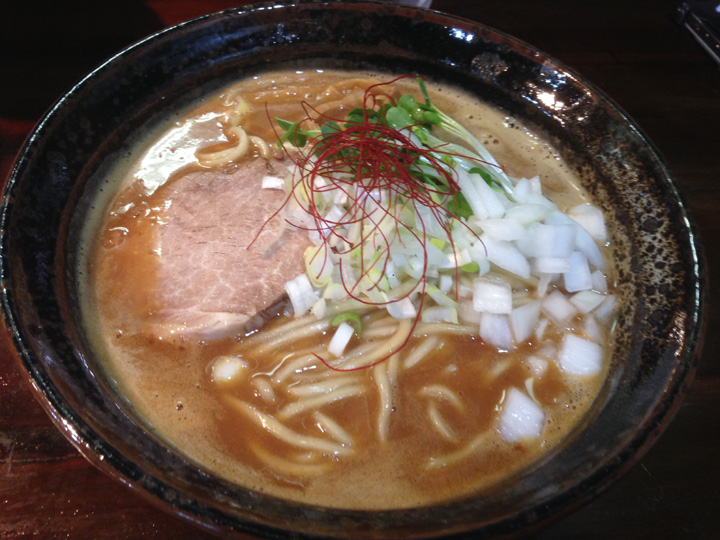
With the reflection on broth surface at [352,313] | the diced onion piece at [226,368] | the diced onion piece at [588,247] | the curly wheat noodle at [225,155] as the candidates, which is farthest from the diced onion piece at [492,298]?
the curly wheat noodle at [225,155]

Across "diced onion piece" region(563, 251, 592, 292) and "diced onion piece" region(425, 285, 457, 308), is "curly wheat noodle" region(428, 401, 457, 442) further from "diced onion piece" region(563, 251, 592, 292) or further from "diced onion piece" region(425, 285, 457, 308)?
"diced onion piece" region(563, 251, 592, 292)

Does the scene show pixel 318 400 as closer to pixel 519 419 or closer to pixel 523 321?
pixel 519 419

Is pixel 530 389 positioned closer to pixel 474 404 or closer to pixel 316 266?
pixel 474 404

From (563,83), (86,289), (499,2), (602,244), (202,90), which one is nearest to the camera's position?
(86,289)

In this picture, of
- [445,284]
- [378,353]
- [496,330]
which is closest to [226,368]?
[378,353]

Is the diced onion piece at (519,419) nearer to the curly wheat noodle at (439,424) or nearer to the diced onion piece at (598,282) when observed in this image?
the curly wheat noodle at (439,424)

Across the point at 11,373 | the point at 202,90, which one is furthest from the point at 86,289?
the point at 202,90
